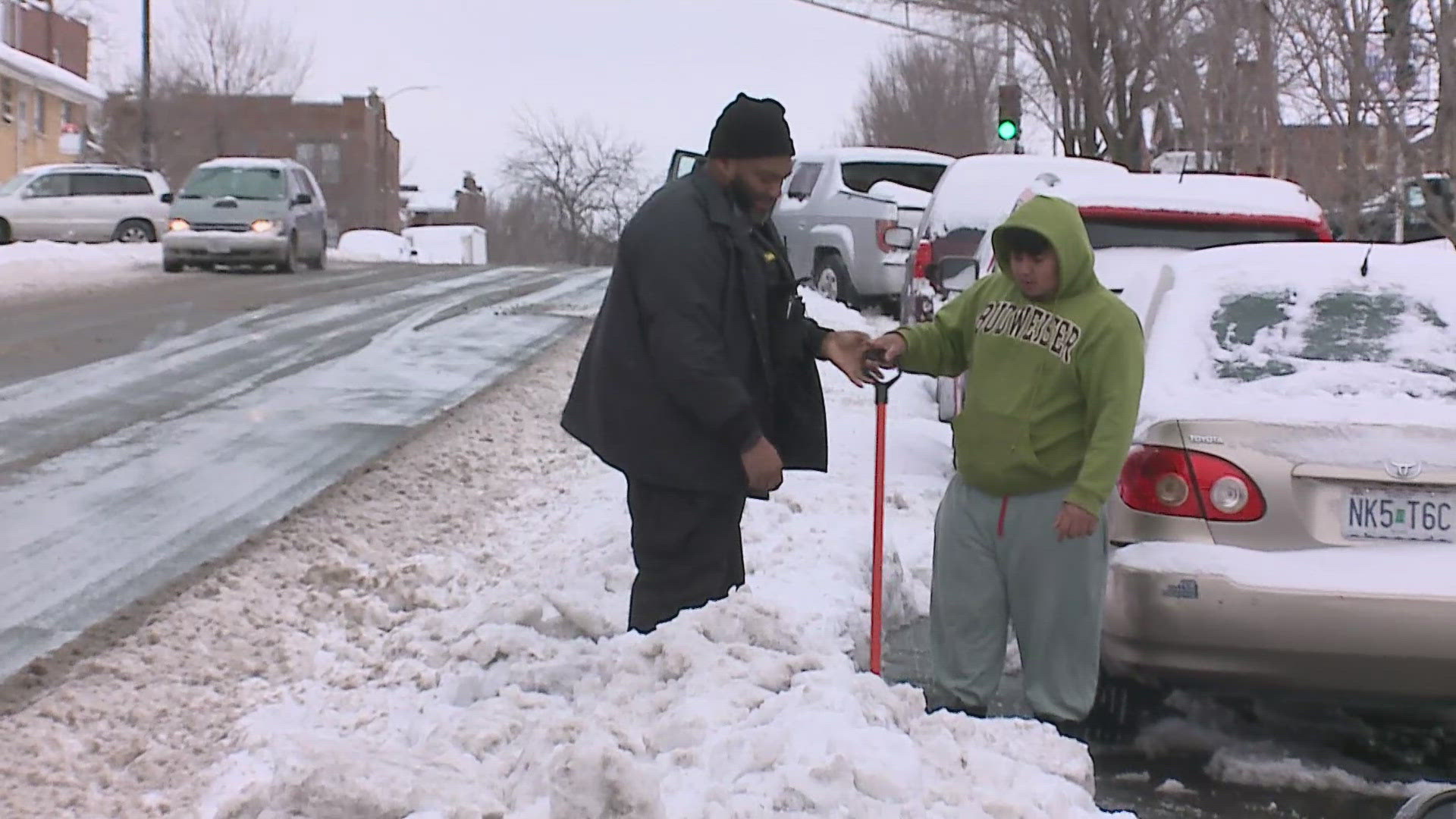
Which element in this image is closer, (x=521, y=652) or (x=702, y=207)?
(x=702, y=207)

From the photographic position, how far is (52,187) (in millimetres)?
30516

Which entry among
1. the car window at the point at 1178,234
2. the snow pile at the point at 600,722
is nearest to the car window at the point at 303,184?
the car window at the point at 1178,234

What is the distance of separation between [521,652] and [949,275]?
5.58 m

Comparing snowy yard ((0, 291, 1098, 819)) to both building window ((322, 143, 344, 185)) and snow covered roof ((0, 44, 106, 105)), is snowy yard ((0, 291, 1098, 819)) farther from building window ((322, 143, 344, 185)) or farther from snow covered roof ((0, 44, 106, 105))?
building window ((322, 143, 344, 185))

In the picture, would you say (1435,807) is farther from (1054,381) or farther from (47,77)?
(47,77)

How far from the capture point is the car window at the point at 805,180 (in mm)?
18359

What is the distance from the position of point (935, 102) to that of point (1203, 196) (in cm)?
4568

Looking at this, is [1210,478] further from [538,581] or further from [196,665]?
[196,665]

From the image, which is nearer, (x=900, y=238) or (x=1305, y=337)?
(x=1305, y=337)

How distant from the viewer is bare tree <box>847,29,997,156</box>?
50.9 metres

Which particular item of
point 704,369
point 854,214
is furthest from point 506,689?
point 854,214

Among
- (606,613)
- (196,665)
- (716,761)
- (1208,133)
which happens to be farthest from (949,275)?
(1208,133)

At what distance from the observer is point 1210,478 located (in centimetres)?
494

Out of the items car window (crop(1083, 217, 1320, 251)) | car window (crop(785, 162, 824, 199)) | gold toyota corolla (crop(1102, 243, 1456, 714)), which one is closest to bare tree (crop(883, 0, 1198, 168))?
car window (crop(785, 162, 824, 199))
